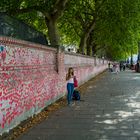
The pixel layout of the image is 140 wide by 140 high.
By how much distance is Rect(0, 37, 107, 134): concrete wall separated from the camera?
9.58 meters

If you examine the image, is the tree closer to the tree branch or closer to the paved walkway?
the tree branch

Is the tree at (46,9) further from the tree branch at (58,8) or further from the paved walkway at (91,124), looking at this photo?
the paved walkway at (91,124)

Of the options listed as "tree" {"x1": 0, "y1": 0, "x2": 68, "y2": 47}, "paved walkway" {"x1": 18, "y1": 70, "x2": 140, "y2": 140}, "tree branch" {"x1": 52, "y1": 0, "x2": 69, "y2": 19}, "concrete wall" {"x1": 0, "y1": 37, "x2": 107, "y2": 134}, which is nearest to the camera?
"paved walkway" {"x1": 18, "y1": 70, "x2": 140, "y2": 140}

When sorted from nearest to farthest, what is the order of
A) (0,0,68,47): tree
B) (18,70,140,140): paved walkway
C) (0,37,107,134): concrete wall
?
(18,70,140,140): paved walkway
(0,37,107,134): concrete wall
(0,0,68,47): tree

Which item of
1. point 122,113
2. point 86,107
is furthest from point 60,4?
point 122,113

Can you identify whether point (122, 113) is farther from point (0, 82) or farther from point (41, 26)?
point (41, 26)

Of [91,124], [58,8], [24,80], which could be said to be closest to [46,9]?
[58,8]

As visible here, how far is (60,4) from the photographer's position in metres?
20.1

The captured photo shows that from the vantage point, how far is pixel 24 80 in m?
11.4

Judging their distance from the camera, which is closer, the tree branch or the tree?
the tree

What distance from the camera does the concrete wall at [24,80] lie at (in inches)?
377

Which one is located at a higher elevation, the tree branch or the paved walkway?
the tree branch

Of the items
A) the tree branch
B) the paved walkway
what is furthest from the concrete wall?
the tree branch

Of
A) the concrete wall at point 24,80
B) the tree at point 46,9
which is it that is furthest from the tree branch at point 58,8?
the concrete wall at point 24,80
